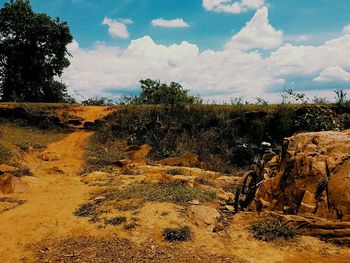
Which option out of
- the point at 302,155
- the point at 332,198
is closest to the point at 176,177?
the point at 302,155

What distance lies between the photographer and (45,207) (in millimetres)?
9578

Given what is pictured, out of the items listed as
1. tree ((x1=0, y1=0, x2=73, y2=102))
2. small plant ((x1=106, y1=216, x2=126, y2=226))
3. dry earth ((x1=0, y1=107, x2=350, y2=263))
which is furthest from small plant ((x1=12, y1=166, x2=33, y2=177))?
tree ((x1=0, y1=0, x2=73, y2=102))

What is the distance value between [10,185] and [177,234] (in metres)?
6.25

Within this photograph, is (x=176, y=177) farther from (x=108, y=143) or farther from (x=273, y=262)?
(x=108, y=143)

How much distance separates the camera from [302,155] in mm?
8492

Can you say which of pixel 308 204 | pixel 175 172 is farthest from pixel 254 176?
pixel 175 172

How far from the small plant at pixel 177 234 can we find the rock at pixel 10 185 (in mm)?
5722

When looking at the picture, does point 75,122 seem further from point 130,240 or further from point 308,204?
point 308,204

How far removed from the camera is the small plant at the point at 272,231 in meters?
7.24

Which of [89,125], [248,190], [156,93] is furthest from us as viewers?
[156,93]

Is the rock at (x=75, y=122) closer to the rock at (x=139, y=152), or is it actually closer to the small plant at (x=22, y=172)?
the rock at (x=139, y=152)

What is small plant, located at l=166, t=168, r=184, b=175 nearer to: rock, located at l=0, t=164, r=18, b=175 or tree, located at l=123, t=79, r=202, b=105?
rock, located at l=0, t=164, r=18, b=175

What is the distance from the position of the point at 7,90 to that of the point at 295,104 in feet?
79.7

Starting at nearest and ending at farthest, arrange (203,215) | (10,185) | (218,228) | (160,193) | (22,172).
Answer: (218,228) < (203,215) < (160,193) < (10,185) < (22,172)
